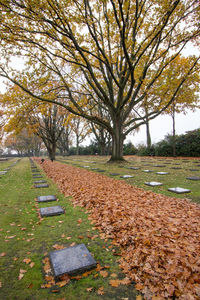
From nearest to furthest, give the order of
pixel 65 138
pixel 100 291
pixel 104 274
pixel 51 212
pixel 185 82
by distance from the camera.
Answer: pixel 100 291 → pixel 104 274 → pixel 51 212 → pixel 185 82 → pixel 65 138

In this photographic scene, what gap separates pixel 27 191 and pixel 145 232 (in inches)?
176

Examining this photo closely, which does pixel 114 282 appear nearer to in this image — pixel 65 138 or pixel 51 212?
pixel 51 212

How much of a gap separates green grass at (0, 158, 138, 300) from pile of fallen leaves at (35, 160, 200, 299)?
0.65ft

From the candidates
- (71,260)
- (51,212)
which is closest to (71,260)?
(71,260)

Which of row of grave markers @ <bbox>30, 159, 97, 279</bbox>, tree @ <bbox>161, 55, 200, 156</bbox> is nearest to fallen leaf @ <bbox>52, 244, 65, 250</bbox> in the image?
row of grave markers @ <bbox>30, 159, 97, 279</bbox>

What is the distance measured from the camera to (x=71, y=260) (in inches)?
79.9

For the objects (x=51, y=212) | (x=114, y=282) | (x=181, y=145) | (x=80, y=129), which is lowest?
(x=114, y=282)

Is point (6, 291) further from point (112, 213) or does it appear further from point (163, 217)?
point (163, 217)

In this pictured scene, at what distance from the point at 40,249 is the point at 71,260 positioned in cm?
61

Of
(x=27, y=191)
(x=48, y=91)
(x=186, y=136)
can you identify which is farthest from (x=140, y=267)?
(x=186, y=136)

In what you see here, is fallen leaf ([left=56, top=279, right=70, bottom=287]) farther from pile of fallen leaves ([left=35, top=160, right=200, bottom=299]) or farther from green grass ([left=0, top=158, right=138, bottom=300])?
pile of fallen leaves ([left=35, top=160, right=200, bottom=299])

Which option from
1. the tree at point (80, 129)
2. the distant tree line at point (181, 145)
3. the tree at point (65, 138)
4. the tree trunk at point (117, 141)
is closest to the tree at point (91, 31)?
the tree trunk at point (117, 141)

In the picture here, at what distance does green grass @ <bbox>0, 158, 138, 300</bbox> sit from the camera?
164 centimetres

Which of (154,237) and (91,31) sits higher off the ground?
(91,31)
